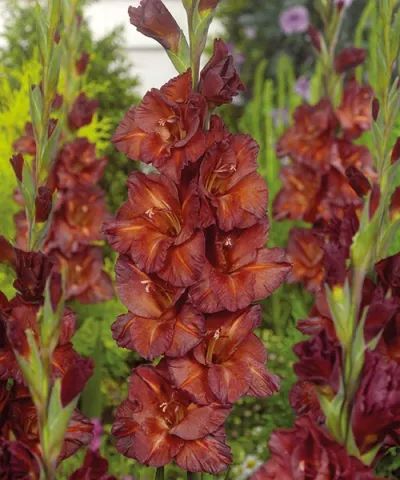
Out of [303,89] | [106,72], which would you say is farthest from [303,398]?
[303,89]

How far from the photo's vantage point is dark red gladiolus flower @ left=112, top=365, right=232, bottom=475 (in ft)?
3.43

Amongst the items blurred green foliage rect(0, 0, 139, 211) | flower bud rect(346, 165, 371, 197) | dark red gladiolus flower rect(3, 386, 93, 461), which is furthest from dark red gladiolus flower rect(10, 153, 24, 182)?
blurred green foliage rect(0, 0, 139, 211)

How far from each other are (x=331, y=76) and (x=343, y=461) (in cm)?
150

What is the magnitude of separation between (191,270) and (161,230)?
0.08 meters

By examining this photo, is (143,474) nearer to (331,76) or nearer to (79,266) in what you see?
(79,266)

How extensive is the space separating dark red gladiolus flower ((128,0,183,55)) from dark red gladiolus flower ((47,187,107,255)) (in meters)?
1.06

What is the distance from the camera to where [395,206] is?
1.04 metres

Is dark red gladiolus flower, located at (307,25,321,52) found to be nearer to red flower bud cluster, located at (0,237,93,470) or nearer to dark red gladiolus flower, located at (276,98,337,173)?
dark red gladiolus flower, located at (276,98,337,173)

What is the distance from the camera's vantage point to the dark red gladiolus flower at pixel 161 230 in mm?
1022

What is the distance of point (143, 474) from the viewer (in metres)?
1.11

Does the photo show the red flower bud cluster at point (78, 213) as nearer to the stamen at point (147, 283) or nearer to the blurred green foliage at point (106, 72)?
the blurred green foliage at point (106, 72)

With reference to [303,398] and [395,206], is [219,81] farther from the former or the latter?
[303,398]

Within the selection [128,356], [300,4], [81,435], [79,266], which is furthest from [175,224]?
[300,4]

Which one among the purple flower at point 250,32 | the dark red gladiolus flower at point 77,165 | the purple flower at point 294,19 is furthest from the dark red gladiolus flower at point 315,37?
the purple flower at point 250,32
